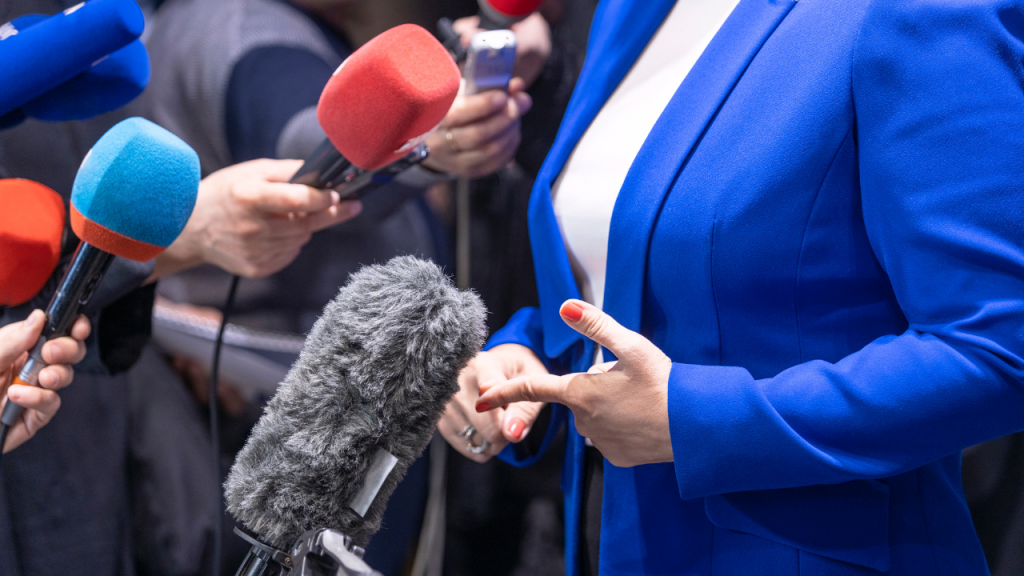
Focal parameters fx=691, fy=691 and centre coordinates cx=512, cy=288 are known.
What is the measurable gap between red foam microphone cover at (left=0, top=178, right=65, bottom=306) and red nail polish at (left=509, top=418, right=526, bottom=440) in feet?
1.47

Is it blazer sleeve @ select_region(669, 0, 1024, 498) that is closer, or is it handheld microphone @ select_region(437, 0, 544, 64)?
blazer sleeve @ select_region(669, 0, 1024, 498)

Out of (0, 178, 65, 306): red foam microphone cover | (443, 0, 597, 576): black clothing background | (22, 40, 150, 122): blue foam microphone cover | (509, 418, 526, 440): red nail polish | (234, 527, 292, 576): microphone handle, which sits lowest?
(443, 0, 597, 576): black clothing background

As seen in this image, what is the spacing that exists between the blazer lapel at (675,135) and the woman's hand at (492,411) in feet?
0.44

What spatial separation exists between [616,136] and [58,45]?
456 mm

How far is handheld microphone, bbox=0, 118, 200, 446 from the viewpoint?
52 cm

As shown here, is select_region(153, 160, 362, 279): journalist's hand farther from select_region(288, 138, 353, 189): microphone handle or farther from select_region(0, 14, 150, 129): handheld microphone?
select_region(0, 14, 150, 129): handheld microphone

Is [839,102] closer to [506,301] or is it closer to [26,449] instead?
[506,301]

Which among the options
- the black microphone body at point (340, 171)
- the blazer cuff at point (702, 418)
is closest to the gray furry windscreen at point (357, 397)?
the blazer cuff at point (702, 418)

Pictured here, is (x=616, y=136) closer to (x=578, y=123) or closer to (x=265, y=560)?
(x=578, y=123)

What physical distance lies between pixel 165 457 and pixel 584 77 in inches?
40.4

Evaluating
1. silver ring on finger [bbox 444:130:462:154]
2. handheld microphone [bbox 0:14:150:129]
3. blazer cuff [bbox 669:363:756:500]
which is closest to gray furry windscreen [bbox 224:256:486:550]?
blazer cuff [bbox 669:363:756:500]

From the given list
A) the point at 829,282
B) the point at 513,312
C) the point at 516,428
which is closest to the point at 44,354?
the point at 516,428

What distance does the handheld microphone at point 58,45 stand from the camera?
1.72 ft

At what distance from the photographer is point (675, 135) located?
54 centimetres
